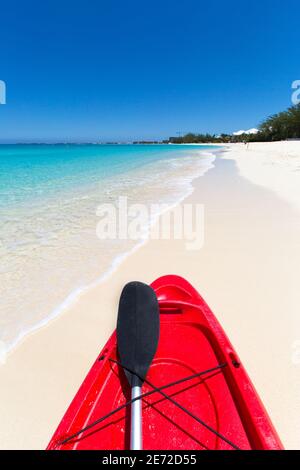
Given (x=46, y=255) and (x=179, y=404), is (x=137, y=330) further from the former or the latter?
(x=46, y=255)

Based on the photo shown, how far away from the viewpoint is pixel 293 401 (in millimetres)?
1542

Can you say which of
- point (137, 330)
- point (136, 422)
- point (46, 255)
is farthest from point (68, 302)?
point (136, 422)

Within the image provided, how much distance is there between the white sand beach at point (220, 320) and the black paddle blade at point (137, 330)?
466 mm

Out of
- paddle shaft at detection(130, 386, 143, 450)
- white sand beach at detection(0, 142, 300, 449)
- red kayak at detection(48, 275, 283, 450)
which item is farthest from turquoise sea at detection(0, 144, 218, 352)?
paddle shaft at detection(130, 386, 143, 450)

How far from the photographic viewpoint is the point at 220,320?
2.19m

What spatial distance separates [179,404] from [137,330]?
51 cm

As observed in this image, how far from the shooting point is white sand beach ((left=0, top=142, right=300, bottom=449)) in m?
1.54

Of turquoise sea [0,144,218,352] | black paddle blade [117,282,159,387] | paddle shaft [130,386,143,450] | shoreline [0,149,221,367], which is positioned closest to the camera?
paddle shaft [130,386,143,450]

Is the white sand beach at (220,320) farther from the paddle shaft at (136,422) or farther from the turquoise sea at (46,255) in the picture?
the paddle shaft at (136,422)

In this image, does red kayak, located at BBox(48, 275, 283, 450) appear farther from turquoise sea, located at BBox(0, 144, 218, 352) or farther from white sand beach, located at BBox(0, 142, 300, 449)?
turquoise sea, located at BBox(0, 144, 218, 352)

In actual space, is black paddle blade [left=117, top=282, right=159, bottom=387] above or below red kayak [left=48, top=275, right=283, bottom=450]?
above

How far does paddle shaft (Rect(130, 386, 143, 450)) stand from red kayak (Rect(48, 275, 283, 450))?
2.4 inches

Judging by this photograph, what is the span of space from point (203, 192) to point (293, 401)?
20.5ft
